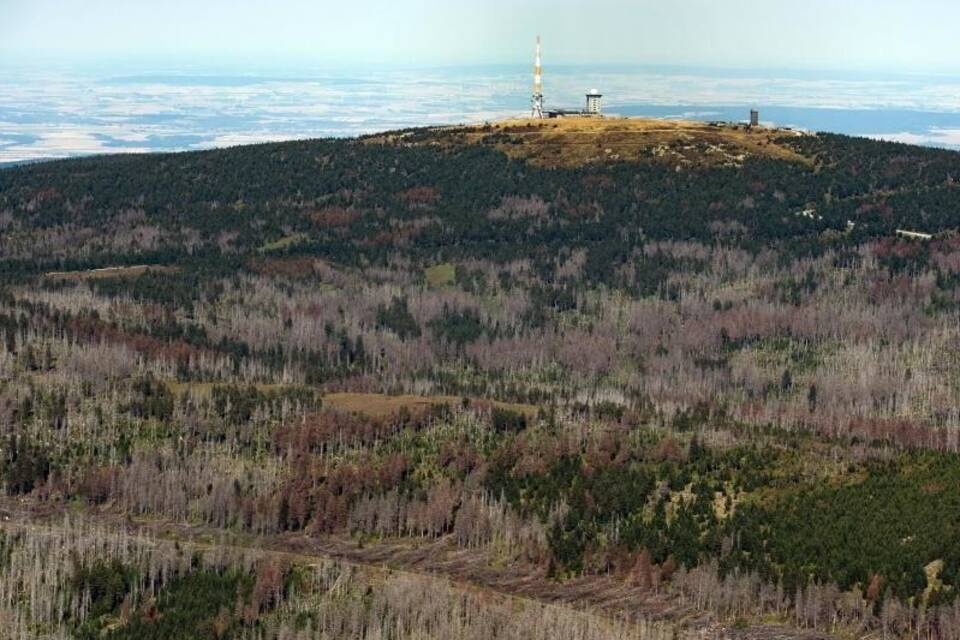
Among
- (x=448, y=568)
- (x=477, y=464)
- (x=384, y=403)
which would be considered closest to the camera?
(x=448, y=568)

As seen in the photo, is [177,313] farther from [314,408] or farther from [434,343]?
[314,408]

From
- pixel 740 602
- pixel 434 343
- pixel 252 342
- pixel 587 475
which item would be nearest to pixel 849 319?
pixel 434 343

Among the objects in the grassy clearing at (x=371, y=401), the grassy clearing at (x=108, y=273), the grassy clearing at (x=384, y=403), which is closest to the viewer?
the grassy clearing at (x=384, y=403)

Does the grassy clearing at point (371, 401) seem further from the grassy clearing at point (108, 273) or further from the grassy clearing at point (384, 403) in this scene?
the grassy clearing at point (108, 273)

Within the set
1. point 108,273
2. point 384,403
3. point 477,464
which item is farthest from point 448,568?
point 108,273

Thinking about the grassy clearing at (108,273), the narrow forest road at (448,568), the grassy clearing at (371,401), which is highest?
the grassy clearing at (371,401)

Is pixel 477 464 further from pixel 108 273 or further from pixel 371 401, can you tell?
pixel 108 273

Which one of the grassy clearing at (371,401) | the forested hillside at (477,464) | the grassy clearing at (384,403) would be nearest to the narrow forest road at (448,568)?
the forested hillside at (477,464)

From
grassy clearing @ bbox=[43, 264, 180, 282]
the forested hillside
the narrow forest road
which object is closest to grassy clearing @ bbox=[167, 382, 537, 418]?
the forested hillside

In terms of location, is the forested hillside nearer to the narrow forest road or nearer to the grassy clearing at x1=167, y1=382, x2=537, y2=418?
the narrow forest road

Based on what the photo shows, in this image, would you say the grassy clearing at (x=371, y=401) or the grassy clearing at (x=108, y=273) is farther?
the grassy clearing at (x=108, y=273)

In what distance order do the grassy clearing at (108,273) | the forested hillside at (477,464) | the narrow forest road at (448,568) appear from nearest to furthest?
the narrow forest road at (448,568) → the forested hillside at (477,464) → the grassy clearing at (108,273)
